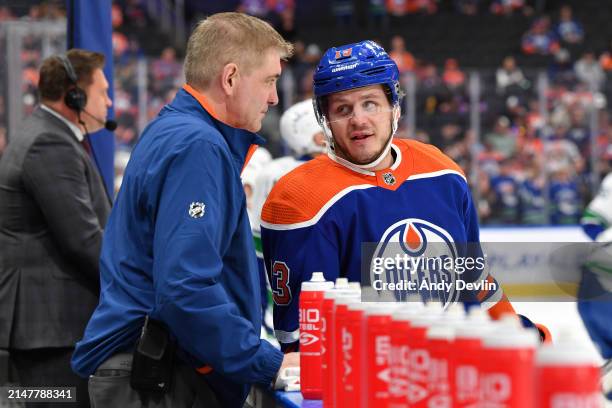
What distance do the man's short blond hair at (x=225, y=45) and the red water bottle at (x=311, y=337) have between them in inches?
17.5

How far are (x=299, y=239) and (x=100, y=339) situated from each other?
1.67 ft

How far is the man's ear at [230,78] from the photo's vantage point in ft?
6.68

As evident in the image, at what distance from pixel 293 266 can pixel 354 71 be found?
0.46 metres

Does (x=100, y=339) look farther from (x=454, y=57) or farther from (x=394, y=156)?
(x=454, y=57)

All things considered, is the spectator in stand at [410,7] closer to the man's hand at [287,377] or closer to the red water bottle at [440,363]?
the man's hand at [287,377]

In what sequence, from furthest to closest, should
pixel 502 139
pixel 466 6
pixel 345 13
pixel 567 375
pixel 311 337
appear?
1. pixel 466 6
2. pixel 345 13
3. pixel 502 139
4. pixel 311 337
5. pixel 567 375

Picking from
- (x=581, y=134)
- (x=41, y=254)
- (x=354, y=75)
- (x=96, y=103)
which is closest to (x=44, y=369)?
(x=41, y=254)

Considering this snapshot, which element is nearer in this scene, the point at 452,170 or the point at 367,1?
the point at 452,170

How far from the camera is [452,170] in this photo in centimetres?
246

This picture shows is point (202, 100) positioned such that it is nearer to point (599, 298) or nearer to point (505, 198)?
point (599, 298)

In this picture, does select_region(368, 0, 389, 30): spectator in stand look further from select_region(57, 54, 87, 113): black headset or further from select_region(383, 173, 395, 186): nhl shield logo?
select_region(383, 173, 395, 186): nhl shield logo

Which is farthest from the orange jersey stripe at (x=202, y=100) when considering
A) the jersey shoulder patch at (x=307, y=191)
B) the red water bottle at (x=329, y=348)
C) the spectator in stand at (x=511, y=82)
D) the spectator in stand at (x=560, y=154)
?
the spectator in stand at (x=560, y=154)

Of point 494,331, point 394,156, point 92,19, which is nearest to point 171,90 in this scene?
point 92,19

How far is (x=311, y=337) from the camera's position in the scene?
1954mm
